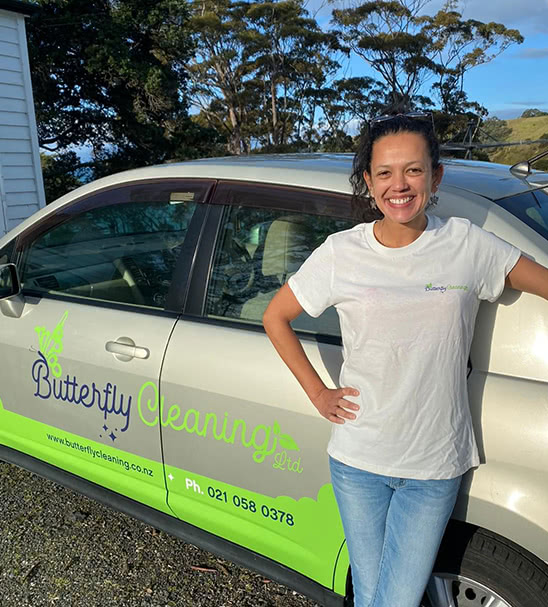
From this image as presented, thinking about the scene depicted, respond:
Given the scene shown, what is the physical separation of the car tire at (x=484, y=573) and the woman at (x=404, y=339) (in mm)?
162

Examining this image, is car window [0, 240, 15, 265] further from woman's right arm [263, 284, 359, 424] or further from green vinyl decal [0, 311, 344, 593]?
woman's right arm [263, 284, 359, 424]

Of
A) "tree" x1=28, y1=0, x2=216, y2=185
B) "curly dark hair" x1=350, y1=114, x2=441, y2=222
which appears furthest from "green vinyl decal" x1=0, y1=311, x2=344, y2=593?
"tree" x1=28, y1=0, x2=216, y2=185

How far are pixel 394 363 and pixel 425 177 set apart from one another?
0.47m

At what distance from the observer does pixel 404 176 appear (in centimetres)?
145

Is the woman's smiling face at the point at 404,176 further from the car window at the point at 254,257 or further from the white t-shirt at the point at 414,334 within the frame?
the car window at the point at 254,257

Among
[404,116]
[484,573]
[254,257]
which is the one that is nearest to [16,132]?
[254,257]

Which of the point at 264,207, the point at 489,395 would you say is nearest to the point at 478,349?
the point at 489,395

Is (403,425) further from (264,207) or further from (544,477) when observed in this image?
(264,207)

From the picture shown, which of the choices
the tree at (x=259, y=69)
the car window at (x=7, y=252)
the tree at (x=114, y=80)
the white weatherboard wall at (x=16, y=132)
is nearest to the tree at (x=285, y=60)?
the tree at (x=259, y=69)

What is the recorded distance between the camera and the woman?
141 centimetres

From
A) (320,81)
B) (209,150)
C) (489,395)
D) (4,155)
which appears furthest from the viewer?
(320,81)

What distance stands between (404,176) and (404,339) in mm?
403

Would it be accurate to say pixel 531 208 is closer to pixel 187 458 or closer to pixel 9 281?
pixel 187 458

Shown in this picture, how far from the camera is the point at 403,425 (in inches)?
57.2
